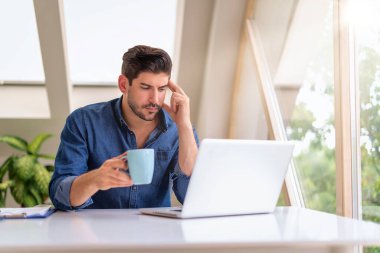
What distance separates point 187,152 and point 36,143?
7.71 ft

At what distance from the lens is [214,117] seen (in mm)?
4301

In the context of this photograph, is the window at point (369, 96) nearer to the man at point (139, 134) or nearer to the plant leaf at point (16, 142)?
the man at point (139, 134)

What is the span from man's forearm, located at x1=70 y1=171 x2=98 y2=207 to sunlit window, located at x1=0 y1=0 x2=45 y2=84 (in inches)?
114

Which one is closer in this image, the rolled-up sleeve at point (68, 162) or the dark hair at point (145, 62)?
the rolled-up sleeve at point (68, 162)

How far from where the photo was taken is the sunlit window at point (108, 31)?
4562 mm

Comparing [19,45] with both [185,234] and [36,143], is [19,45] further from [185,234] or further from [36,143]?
[185,234]

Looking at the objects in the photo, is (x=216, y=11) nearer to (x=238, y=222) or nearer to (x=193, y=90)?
(x=193, y=90)

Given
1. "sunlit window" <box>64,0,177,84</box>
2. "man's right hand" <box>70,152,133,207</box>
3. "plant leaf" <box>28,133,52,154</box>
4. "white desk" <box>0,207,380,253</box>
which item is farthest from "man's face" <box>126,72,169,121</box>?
"sunlit window" <box>64,0,177,84</box>

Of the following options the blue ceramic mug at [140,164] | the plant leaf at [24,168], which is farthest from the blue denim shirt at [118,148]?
the plant leaf at [24,168]

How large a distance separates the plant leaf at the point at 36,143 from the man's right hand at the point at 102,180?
245 centimetres

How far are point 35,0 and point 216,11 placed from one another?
114cm

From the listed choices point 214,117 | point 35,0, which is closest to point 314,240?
point 35,0

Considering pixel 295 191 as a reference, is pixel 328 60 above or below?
above

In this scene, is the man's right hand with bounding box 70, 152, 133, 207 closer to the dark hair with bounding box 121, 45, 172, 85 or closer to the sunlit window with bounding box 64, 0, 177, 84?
the dark hair with bounding box 121, 45, 172, 85
